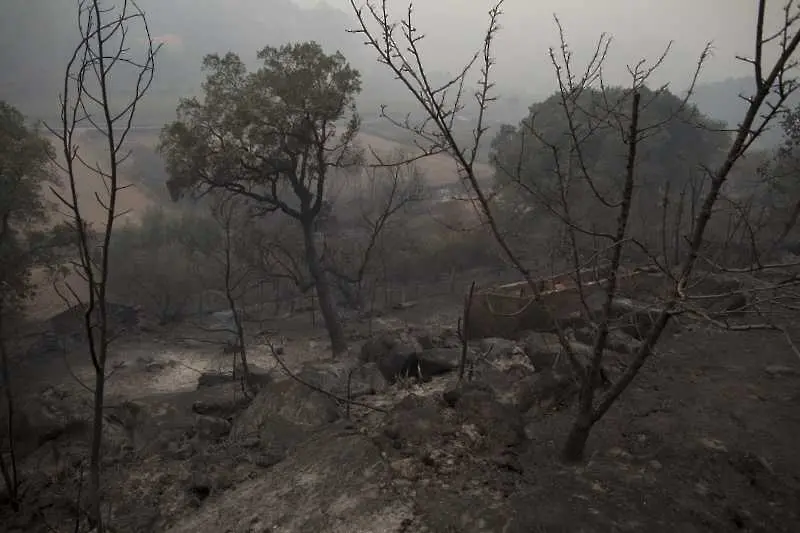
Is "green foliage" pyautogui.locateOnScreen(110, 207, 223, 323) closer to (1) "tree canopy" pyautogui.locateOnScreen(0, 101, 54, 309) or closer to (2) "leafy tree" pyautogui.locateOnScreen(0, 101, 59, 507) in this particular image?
(2) "leafy tree" pyautogui.locateOnScreen(0, 101, 59, 507)

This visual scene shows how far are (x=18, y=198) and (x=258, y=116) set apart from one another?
25.2ft

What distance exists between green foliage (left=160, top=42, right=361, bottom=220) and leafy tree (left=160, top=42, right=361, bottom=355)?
0.8 inches

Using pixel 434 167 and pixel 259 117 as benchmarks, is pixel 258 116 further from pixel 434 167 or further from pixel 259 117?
pixel 434 167

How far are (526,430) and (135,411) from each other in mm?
5471

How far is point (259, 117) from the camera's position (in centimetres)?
1134

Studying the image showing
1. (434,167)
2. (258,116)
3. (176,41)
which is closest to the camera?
(258,116)

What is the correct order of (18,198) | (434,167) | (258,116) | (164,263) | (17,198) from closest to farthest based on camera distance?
(258,116) < (17,198) < (18,198) < (164,263) < (434,167)

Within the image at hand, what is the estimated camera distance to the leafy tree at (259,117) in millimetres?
11336

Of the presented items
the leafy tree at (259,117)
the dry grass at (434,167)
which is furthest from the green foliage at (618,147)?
the dry grass at (434,167)

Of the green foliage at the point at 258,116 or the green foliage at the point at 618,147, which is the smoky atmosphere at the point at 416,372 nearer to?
the green foliage at the point at 258,116

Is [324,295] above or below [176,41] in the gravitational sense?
below

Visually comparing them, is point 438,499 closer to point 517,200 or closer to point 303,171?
point 303,171

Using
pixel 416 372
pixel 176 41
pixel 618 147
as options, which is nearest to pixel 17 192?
pixel 416 372

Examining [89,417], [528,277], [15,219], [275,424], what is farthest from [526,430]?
[15,219]
